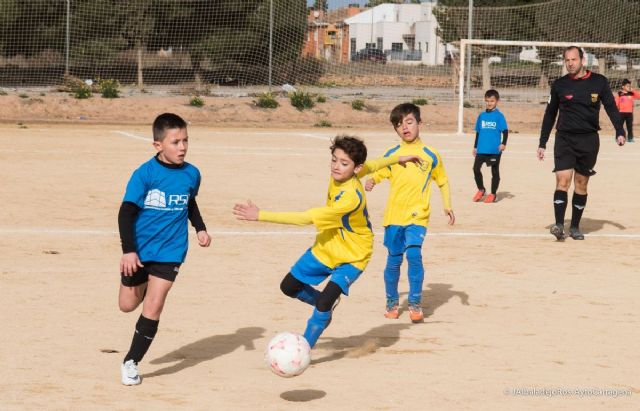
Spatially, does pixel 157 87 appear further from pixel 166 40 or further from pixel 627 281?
pixel 627 281

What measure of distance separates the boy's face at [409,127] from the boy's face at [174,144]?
2.50 m

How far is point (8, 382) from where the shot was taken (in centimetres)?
623

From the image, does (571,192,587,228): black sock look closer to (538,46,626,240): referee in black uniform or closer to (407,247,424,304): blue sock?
(538,46,626,240): referee in black uniform

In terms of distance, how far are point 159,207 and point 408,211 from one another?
2582mm

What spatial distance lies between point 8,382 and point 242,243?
554 centimetres

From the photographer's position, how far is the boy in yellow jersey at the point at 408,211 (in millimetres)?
8164

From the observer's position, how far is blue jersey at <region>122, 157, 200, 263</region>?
626cm

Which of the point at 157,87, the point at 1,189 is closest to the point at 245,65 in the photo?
the point at 157,87

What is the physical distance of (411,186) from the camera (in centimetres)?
834

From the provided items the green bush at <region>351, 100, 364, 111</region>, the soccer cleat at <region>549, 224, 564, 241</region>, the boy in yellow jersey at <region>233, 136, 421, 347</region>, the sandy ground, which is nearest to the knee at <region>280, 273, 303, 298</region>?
the boy in yellow jersey at <region>233, 136, 421, 347</region>

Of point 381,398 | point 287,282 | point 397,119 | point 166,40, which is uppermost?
point 166,40

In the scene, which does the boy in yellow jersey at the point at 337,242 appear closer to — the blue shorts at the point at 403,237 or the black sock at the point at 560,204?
the blue shorts at the point at 403,237

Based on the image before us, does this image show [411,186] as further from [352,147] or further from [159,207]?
[159,207]

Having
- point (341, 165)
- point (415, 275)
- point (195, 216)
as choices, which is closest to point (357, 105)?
point (415, 275)
